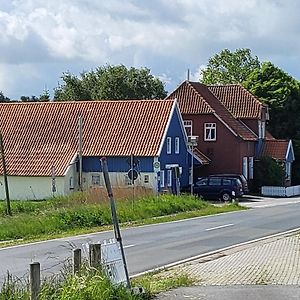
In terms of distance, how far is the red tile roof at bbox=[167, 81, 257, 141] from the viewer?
2667 inches

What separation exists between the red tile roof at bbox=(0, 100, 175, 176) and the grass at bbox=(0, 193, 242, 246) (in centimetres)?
1200

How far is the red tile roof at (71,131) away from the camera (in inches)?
2281

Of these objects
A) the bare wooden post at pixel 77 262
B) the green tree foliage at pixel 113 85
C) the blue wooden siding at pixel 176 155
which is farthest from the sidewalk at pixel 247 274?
the green tree foliage at pixel 113 85

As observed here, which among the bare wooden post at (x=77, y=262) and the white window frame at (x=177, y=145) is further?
the white window frame at (x=177, y=145)

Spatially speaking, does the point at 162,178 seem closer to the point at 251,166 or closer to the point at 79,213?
the point at 251,166

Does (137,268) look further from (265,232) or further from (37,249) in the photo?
(265,232)

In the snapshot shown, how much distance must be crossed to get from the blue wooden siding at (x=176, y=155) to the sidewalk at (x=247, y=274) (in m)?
35.4

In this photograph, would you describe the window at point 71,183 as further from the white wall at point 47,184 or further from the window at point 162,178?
the window at point 162,178

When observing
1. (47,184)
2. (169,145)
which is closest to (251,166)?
(169,145)

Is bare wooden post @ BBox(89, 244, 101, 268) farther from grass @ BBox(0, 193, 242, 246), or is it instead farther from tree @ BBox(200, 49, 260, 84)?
tree @ BBox(200, 49, 260, 84)

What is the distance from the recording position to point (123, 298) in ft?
38.4

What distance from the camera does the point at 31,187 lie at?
57406mm

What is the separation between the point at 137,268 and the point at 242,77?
92331 mm

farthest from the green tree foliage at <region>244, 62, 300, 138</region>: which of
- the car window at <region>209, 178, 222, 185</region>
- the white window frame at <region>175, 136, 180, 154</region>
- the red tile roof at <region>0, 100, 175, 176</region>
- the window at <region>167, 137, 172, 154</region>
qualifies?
the car window at <region>209, 178, 222, 185</region>
